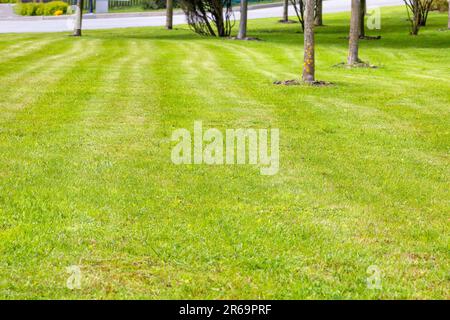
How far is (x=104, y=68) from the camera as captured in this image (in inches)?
976

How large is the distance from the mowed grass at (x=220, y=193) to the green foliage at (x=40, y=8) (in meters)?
41.1

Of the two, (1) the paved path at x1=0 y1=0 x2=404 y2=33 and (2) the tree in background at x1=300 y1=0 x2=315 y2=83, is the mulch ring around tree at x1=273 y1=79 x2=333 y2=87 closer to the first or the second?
(2) the tree in background at x1=300 y1=0 x2=315 y2=83

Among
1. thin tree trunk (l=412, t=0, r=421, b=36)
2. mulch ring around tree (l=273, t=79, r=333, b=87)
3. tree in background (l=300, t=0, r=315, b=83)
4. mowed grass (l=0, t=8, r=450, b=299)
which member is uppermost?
thin tree trunk (l=412, t=0, r=421, b=36)

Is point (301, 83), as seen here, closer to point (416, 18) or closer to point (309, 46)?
point (309, 46)

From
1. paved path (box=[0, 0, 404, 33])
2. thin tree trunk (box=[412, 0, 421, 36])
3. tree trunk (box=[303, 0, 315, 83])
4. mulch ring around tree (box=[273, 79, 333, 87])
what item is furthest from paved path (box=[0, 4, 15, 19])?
tree trunk (box=[303, 0, 315, 83])

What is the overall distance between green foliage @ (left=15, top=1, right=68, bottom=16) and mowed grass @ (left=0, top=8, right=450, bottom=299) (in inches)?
1617

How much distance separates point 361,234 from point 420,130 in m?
6.96

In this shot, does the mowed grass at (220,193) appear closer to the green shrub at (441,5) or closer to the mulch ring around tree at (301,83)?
the mulch ring around tree at (301,83)

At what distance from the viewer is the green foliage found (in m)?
61.3

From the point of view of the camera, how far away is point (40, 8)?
62.0 m

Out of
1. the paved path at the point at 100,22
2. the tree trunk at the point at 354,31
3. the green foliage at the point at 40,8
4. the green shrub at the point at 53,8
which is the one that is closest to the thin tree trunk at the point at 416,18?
the tree trunk at the point at 354,31

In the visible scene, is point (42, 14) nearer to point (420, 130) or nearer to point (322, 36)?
point (322, 36)

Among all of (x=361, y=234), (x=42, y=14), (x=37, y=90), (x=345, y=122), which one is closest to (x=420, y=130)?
(x=345, y=122)

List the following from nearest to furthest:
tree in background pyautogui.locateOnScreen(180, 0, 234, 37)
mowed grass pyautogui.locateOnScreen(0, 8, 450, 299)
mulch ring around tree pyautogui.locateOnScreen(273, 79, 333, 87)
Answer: mowed grass pyautogui.locateOnScreen(0, 8, 450, 299) < mulch ring around tree pyautogui.locateOnScreen(273, 79, 333, 87) < tree in background pyautogui.locateOnScreen(180, 0, 234, 37)
